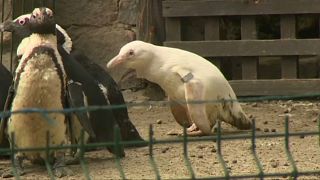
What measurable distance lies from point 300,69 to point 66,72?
390cm

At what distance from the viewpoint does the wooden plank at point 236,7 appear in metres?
9.46

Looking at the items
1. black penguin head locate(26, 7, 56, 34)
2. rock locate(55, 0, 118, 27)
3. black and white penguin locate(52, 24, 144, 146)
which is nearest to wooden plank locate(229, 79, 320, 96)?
rock locate(55, 0, 118, 27)

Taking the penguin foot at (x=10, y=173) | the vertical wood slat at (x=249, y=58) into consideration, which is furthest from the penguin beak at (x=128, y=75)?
the penguin foot at (x=10, y=173)

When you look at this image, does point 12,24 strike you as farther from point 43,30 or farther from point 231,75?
point 231,75

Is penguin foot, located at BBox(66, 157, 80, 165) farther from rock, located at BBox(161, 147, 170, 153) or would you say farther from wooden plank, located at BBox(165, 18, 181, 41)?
wooden plank, located at BBox(165, 18, 181, 41)

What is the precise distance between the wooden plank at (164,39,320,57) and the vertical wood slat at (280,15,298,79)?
0.11 metres

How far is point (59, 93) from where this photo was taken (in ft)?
20.9

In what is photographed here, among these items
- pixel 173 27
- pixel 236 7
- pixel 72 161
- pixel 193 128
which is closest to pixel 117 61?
pixel 193 128

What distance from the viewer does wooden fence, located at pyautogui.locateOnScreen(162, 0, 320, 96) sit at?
952 centimetres

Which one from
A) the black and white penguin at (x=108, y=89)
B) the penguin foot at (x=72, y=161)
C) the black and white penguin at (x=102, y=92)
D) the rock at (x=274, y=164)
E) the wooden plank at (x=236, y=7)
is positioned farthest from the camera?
the wooden plank at (x=236, y=7)

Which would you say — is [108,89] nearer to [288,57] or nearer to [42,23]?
[42,23]

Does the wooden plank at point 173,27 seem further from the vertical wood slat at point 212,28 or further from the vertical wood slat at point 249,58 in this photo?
the vertical wood slat at point 249,58

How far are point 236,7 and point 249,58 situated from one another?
57 centimetres

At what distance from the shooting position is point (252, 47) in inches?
378
